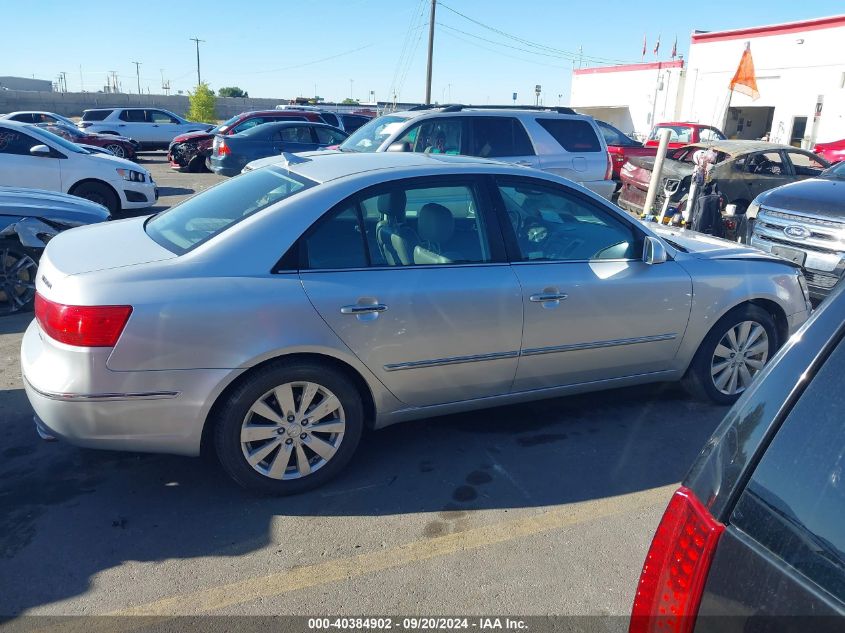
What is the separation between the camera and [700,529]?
146cm

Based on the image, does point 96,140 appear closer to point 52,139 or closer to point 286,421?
point 52,139

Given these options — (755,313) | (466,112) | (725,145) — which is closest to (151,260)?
(755,313)

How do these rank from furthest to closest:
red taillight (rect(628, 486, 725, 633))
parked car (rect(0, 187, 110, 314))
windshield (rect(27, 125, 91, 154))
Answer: windshield (rect(27, 125, 91, 154))
parked car (rect(0, 187, 110, 314))
red taillight (rect(628, 486, 725, 633))

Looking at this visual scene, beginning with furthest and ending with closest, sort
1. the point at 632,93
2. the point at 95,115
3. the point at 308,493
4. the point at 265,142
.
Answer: the point at 632,93 → the point at 95,115 → the point at 265,142 → the point at 308,493

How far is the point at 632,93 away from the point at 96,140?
3042cm

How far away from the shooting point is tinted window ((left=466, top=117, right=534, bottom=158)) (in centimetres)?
884

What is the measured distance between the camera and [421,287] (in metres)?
3.56

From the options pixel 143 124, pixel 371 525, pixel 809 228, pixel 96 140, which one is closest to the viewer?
pixel 371 525

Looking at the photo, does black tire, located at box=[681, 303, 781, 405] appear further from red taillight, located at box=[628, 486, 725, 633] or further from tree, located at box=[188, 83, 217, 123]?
tree, located at box=[188, 83, 217, 123]

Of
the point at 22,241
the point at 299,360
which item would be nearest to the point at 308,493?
the point at 299,360

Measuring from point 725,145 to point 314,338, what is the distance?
10760 millimetres

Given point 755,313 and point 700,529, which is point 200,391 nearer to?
point 700,529

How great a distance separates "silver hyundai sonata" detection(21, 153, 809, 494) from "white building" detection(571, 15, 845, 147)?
2235 centimetres

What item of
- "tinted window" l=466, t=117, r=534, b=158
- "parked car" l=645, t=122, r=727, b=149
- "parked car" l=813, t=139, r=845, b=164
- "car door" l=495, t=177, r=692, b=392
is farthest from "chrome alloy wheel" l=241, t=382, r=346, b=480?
"parked car" l=813, t=139, r=845, b=164
